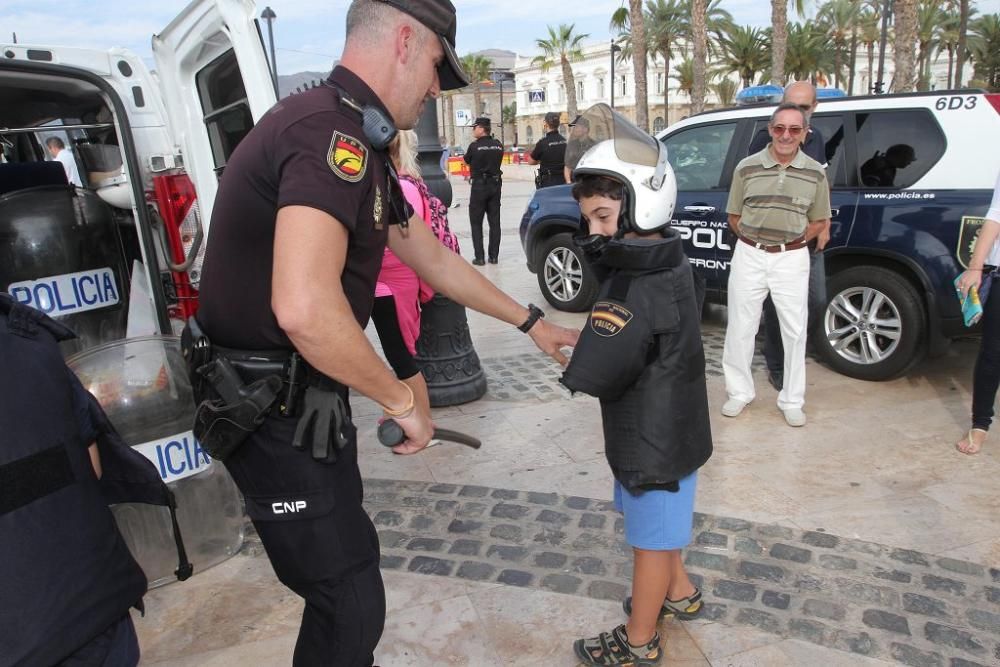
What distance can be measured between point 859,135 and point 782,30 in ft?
71.0

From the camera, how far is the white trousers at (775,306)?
469cm

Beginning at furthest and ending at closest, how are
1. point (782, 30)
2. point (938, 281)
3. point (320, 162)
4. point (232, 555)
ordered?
point (782, 30) < point (938, 281) < point (232, 555) < point (320, 162)

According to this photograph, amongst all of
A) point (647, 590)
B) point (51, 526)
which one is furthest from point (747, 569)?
point (51, 526)

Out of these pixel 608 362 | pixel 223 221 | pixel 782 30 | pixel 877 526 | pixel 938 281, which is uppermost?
pixel 782 30

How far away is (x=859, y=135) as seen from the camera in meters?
5.41

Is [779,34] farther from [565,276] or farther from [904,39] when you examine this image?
[565,276]

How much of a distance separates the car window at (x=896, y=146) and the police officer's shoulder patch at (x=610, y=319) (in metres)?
3.79

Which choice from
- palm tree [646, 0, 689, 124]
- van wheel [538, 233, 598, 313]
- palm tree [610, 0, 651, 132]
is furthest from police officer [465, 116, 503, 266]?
palm tree [646, 0, 689, 124]

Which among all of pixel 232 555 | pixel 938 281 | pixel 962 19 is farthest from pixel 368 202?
pixel 962 19

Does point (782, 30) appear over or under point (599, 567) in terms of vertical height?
over

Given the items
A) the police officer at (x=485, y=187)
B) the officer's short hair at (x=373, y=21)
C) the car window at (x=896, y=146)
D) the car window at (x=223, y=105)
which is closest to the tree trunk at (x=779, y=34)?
the police officer at (x=485, y=187)

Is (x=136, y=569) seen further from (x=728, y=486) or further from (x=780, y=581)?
(x=728, y=486)

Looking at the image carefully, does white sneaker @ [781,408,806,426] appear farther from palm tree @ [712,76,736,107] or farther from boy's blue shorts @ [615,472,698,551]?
palm tree @ [712,76,736,107]

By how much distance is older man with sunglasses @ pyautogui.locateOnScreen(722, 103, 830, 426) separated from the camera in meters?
4.61
